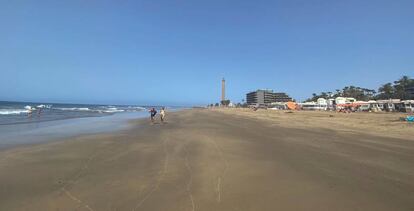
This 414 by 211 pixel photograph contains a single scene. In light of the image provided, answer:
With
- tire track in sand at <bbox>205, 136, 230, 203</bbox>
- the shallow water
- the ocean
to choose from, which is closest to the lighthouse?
the ocean

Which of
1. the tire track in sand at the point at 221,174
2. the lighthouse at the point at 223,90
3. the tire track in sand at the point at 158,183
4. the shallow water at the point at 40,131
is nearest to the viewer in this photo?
the tire track in sand at the point at 158,183

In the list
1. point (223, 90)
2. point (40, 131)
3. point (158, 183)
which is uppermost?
point (223, 90)

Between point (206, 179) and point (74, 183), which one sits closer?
point (74, 183)

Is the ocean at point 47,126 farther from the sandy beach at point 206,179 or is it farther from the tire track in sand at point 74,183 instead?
the tire track in sand at point 74,183

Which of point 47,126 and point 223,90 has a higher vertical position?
point 223,90

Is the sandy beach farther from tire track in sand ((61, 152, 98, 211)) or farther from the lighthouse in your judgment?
the lighthouse

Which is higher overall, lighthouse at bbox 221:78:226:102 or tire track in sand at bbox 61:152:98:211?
lighthouse at bbox 221:78:226:102

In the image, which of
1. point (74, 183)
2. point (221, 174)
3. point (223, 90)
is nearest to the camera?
point (74, 183)

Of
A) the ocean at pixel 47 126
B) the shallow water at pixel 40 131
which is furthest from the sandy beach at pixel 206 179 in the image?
the ocean at pixel 47 126

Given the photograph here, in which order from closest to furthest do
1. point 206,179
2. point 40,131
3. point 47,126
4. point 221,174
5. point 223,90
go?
point 206,179 → point 221,174 → point 40,131 → point 47,126 → point 223,90

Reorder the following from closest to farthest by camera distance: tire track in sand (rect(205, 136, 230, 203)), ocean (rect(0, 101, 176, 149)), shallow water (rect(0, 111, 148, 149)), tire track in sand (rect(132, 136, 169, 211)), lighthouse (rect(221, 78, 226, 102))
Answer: tire track in sand (rect(132, 136, 169, 211)) < tire track in sand (rect(205, 136, 230, 203)) < shallow water (rect(0, 111, 148, 149)) < ocean (rect(0, 101, 176, 149)) < lighthouse (rect(221, 78, 226, 102))

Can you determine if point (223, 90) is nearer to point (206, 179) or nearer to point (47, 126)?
point (47, 126)

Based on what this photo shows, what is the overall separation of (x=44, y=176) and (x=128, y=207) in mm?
3249

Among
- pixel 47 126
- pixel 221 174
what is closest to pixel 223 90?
pixel 47 126
